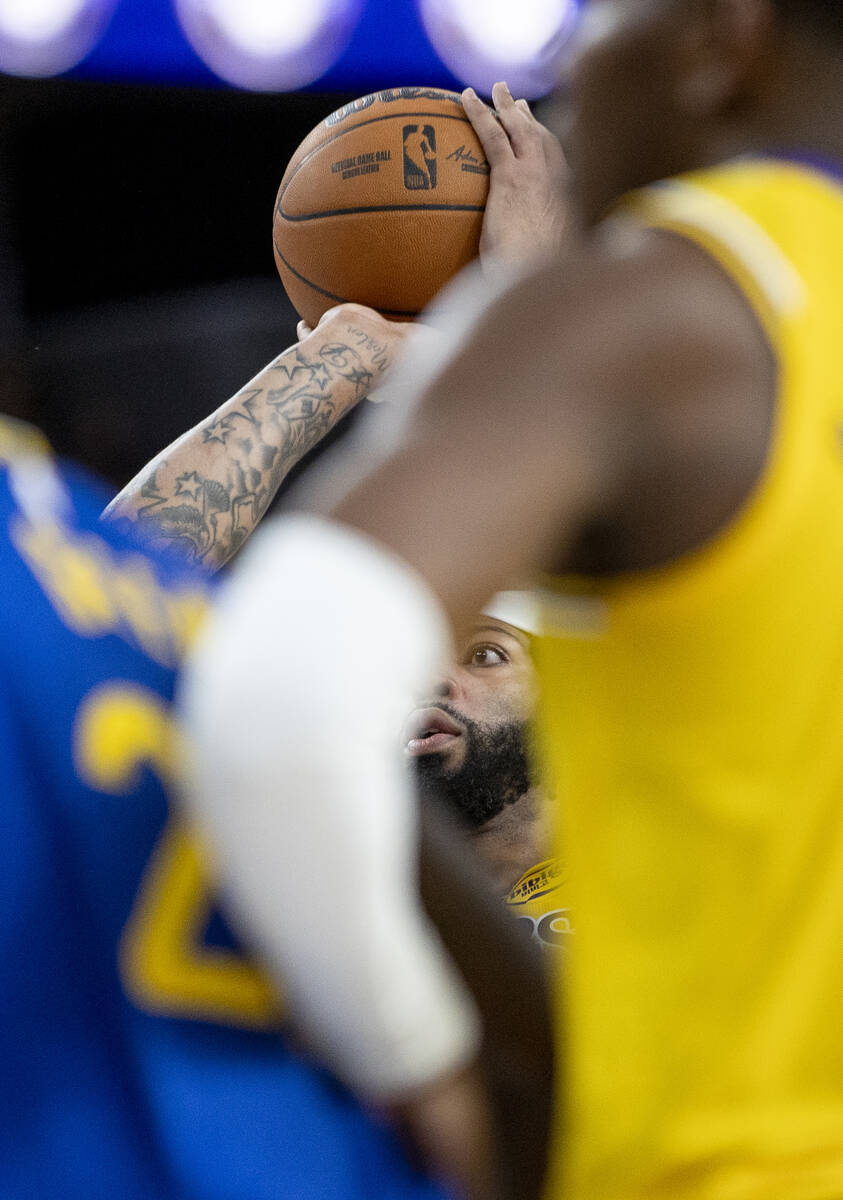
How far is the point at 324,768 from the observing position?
1.82 ft

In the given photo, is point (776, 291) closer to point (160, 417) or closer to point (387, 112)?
point (387, 112)

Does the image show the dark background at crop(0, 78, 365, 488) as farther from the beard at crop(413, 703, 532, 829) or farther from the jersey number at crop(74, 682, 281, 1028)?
the jersey number at crop(74, 682, 281, 1028)

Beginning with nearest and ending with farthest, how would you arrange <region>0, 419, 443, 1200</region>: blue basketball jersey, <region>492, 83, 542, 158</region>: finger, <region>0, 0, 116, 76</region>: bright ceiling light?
1. <region>0, 419, 443, 1200</region>: blue basketball jersey
2. <region>492, 83, 542, 158</region>: finger
3. <region>0, 0, 116, 76</region>: bright ceiling light

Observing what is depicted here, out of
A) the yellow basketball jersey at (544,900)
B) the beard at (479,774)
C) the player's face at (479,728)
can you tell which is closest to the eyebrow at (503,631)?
the player's face at (479,728)

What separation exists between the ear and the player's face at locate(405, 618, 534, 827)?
138cm

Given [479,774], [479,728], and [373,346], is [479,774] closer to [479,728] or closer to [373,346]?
[479,728]

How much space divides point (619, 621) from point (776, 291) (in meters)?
0.16

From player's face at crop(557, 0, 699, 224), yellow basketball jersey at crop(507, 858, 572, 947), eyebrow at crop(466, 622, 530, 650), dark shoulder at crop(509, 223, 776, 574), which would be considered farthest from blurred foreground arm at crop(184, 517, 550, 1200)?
eyebrow at crop(466, 622, 530, 650)

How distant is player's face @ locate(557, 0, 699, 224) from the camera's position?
2.38 ft

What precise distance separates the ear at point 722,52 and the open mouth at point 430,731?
4.59 feet

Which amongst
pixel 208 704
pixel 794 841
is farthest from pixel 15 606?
pixel 794 841

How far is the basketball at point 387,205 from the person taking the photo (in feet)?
5.71
